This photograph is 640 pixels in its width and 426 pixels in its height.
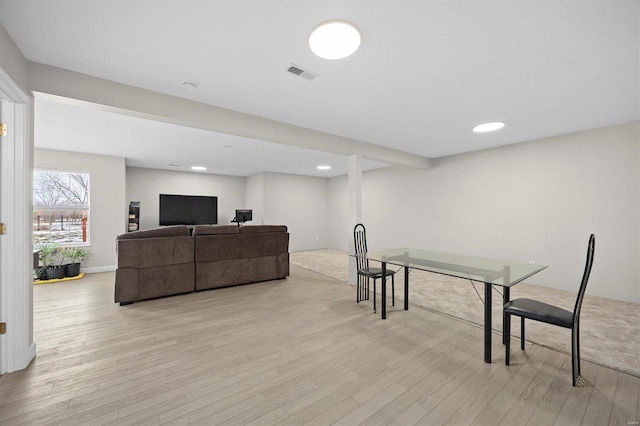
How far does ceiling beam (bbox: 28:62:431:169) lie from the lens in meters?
2.14

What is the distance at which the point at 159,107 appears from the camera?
259cm

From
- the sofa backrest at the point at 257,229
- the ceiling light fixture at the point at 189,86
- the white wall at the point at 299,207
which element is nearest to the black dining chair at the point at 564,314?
the ceiling light fixture at the point at 189,86

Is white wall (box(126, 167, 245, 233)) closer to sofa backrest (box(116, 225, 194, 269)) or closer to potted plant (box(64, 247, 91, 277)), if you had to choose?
potted plant (box(64, 247, 91, 277))

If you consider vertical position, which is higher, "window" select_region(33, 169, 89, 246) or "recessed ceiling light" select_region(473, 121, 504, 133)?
"recessed ceiling light" select_region(473, 121, 504, 133)

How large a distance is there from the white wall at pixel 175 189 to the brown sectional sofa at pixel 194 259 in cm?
273

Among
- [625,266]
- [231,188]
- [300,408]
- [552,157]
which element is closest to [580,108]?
[552,157]

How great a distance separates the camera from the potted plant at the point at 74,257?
4703 millimetres

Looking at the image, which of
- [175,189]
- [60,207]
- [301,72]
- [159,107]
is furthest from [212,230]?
[175,189]

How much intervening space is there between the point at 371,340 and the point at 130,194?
275 inches

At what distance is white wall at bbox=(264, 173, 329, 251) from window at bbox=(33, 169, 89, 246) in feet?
13.0

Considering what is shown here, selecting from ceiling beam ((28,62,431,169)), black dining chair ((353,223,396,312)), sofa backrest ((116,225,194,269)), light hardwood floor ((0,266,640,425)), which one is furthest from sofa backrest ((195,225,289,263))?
ceiling beam ((28,62,431,169))

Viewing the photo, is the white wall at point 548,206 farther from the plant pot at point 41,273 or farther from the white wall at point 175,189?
the plant pot at point 41,273

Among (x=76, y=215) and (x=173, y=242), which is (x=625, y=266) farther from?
(x=76, y=215)

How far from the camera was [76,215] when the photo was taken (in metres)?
5.19
